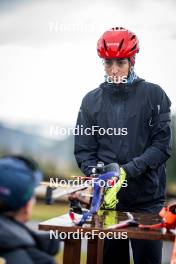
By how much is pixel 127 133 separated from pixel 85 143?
240 millimetres

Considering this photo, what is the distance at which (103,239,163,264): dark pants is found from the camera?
4.14 metres

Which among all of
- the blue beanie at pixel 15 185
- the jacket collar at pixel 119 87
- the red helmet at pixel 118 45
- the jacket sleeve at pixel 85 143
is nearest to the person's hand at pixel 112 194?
the jacket sleeve at pixel 85 143

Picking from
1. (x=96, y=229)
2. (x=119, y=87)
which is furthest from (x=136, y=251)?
(x=119, y=87)

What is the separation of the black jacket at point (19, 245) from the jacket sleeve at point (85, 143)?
54.1 inches

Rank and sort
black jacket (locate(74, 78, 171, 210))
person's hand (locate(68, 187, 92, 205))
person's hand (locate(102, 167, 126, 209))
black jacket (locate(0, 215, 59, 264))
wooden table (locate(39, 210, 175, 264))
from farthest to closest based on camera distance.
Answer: black jacket (locate(74, 78, 171, 210)) < person's hand (locate(102, 167, 126, 209)) < person's hand (locate(68, 187, 92, 205)) < wooden table (locate(39, 210, 175, 264)) < black jacket (locate(0, 215, 59, 264))

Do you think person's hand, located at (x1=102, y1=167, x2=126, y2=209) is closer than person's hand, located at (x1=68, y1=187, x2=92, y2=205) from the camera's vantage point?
No

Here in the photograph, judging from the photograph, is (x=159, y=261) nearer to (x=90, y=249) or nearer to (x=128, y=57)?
(x=90, y=249)

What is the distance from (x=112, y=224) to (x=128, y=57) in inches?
45.1

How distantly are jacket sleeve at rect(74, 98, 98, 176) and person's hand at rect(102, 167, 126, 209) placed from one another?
228 millimetres

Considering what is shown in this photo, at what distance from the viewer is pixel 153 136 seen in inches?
170

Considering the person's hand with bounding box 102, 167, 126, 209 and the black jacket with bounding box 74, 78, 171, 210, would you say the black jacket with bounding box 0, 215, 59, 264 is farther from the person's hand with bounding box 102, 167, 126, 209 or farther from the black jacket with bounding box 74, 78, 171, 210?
the black jacket with bounding box 74, 78, 171, 210

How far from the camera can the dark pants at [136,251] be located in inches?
163

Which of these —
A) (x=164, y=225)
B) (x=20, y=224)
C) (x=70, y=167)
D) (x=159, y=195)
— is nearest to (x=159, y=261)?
(x=159, y=195)

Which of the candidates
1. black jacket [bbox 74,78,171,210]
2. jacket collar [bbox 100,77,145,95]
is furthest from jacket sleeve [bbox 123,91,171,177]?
jacket collar [bbox 100,77,145,95]
